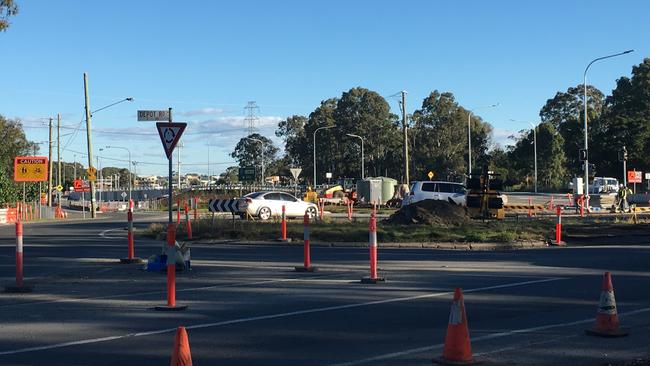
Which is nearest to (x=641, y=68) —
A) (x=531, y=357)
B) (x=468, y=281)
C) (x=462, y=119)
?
(x=462, y=119)

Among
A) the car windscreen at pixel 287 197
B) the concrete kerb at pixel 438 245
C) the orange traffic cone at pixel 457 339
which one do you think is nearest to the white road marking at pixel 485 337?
the orange traffic cone at pixel 457 339

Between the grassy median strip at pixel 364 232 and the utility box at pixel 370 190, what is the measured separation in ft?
94.6

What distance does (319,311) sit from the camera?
1035cm

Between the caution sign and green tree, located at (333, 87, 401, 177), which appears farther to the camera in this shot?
green tree, located at (333, 87, 401, 177)

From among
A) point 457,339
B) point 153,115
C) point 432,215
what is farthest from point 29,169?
point 457,339

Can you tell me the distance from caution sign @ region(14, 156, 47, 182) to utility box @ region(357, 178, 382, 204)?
23715mm

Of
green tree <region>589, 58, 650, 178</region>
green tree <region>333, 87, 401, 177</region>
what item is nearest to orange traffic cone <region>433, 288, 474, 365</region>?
green tree <region>589, 58, 650, 178</region>

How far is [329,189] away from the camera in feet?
211

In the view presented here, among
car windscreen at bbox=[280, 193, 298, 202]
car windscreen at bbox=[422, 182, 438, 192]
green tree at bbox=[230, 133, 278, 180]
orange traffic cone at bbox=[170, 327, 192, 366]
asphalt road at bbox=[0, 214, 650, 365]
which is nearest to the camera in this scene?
orange traffic cone at bbox=[170, 327, 192, 366]

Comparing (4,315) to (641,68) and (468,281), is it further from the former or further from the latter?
(641,68)

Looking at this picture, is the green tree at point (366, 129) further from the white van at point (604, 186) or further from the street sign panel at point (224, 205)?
the street sign panel at point (224, 205)

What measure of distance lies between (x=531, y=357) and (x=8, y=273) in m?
11.9

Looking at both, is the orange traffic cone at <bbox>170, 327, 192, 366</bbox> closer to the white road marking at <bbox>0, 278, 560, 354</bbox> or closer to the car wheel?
the white road marking at <bbox>0, 278, 560, 354</bbox>

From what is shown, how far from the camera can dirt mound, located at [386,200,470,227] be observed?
27875 millimetres
